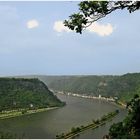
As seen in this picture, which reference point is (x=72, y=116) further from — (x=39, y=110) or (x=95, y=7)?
(x=95, y=7)

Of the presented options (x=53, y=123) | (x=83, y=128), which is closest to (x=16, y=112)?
(x=53, y=123)

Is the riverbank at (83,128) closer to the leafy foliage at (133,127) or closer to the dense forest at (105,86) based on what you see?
the leafy foliage at (133,127)

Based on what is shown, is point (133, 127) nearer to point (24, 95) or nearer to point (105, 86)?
point (24, 95)

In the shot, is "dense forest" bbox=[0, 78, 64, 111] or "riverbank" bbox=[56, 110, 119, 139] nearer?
"riverbank" bbox=[56, 110, 119, 139]

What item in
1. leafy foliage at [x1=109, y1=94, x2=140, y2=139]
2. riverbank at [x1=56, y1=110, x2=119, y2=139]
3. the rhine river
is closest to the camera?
leafy foliage at [x1=109, y1=94, x2=140, y2=139]

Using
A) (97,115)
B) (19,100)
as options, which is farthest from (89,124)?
(19,100)

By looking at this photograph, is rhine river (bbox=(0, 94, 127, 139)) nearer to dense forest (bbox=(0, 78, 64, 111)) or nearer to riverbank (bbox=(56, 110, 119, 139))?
riverbank (bbox=(56, 110, 119, 139))

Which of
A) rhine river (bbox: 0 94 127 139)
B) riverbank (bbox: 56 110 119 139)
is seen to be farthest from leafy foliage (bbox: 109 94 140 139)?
riverbank (bbox: 56 110 119 139)
